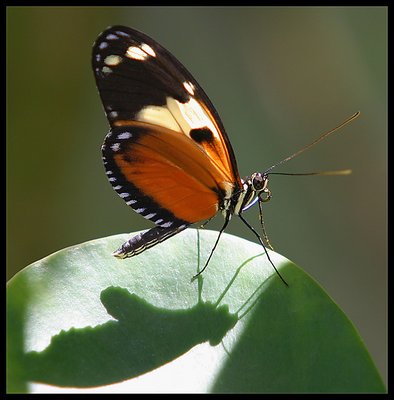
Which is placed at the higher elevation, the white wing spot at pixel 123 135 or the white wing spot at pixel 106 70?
the white wing spot at pixel 106 70

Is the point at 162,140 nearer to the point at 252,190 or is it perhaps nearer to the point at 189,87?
the point at 189,87

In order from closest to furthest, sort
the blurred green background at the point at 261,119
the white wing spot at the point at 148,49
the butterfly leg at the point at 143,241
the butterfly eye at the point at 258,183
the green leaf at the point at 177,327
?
the green leaf at the point at 177,327
the butterfly leg at the point at 143,241
the white wing spot at the point at 148,49
the butterfly eye at the point at 258,183
the blurred green background at the point at 261,119

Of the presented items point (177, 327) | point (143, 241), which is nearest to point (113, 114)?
point (143, 241)

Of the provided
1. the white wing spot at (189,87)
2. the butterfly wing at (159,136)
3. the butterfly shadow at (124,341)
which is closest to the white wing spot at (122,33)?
the butterfly wing at (159,136)

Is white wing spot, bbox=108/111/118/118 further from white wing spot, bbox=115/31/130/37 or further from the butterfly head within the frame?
the butterfly head

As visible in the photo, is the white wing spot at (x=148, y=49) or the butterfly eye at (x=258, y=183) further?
the butterfly eye at (x=258, y=183)

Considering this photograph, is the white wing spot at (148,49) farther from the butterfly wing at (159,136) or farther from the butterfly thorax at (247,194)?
the butterfly thorax at (247,194)
